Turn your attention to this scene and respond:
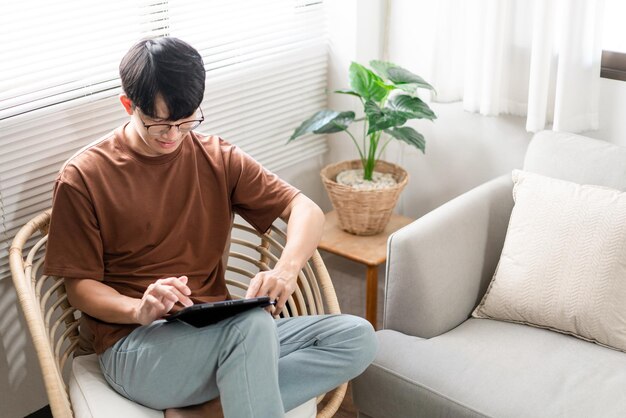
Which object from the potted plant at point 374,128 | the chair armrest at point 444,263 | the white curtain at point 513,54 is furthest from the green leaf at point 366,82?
the chair armrest at point 444,263

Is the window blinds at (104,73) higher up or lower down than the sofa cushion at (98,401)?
higher up

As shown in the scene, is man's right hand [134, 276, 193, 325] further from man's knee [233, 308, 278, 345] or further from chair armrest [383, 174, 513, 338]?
chair armrest [383, 174, 513, 338]

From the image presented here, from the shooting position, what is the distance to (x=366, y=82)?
254cm

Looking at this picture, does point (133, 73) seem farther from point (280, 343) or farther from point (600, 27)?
point (600, 27)

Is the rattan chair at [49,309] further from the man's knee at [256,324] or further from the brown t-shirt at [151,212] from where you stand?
the man's knee at [256,324]

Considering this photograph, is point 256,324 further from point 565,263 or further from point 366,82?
point 366,82

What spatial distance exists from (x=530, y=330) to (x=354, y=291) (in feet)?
3.35

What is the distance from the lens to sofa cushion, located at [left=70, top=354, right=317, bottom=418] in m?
1.71

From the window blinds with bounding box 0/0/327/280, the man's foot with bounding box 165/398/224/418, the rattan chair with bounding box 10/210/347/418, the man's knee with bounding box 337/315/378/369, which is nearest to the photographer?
the rattan chair with bounding box 10/210/347/418

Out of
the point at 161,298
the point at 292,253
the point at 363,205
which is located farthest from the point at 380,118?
the point at 161,298

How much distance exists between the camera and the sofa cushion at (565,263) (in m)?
2.06

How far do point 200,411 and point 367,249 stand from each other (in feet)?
3.23

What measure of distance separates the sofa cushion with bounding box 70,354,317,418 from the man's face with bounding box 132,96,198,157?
52cm

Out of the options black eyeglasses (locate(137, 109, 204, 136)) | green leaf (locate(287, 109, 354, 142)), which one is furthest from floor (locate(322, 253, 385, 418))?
black eyeglasses (locate(137, 109, 204, 136))
